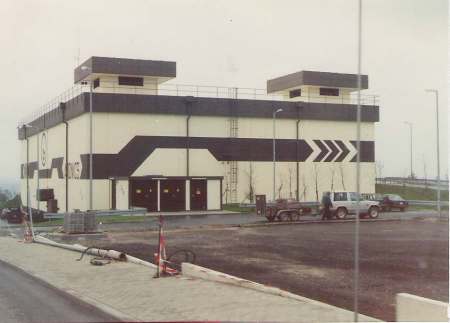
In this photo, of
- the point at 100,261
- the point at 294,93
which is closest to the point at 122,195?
the point at 294,93

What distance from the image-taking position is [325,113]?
55.5 m

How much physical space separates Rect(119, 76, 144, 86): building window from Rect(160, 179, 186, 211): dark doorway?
343 inches

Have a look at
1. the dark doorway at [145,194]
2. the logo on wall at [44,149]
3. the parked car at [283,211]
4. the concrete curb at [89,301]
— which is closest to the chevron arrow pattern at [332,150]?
the dark doorway at [145,194]

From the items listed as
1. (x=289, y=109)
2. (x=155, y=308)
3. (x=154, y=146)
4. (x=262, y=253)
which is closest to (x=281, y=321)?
(x=155, y=308)

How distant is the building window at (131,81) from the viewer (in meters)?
51.3

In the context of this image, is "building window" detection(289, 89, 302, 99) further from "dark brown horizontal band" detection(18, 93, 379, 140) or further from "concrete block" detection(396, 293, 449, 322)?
→ "concrete block" detection(396, 293, 449, 322)

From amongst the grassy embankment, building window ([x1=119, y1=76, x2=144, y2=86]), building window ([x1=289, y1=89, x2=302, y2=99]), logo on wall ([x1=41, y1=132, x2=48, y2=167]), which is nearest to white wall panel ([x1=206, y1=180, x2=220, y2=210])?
building window ([x1=119, y1=76, x2=144, y2=86])

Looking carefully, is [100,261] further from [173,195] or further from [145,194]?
[173,195]

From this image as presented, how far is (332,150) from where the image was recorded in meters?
55.6

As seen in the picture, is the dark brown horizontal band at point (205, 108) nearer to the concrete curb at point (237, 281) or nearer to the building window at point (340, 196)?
the building window at point (340, 196)

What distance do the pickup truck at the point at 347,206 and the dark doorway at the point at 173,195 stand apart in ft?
52.9

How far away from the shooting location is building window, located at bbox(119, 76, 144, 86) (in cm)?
5134

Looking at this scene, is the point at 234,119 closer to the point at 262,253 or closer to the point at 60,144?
the point at 60,144

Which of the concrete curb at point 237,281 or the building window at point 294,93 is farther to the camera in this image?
the building window at point 294,93
